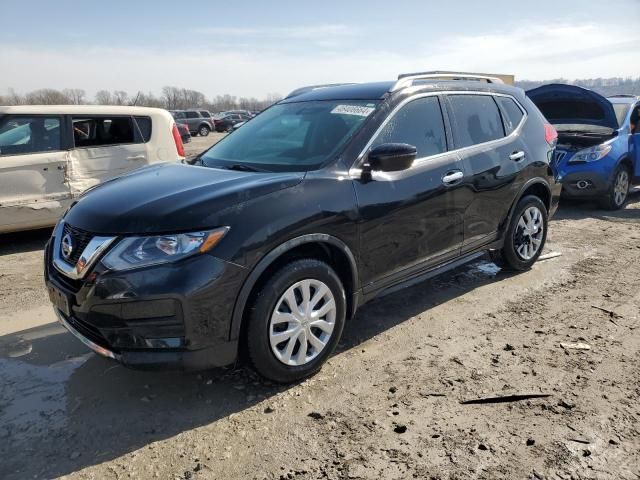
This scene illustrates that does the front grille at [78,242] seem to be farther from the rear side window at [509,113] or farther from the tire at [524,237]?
the rear side window at [509,113]

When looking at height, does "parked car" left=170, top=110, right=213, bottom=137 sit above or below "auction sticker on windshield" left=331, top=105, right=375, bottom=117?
below

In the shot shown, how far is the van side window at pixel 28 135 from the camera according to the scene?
614 centimetres

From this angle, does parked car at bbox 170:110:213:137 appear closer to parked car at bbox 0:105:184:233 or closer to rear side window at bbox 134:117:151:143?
rear side window at bbox 134:117:151:143

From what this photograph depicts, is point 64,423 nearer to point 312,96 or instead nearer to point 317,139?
point 317,139

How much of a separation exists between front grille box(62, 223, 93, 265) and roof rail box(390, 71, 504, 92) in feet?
7.64

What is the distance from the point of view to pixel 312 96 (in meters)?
4.33

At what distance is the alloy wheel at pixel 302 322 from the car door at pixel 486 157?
63.3 inches

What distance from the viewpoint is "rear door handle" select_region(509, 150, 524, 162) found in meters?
4.69

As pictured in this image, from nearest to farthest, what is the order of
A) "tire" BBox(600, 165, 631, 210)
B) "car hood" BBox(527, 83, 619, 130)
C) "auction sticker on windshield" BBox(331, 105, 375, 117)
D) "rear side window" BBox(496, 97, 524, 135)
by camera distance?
"auction sticker on windshield" BBox(331, 105, 375, 117) → "rear side window" BBox(496, 97, 524, 135) → "tire" BBox(600, 165, 631, 210) → "car hood" BBox(527, 83, 619, 130)

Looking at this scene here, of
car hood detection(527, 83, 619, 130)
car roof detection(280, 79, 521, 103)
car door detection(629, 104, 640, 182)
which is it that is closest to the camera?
car roof detection(280, 79, 521, 103)

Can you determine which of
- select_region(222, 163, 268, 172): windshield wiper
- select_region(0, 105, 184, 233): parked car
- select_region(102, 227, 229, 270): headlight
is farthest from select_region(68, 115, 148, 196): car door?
select_region(102, 227, 229, 270): headlight

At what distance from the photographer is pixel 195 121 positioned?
Result: 38094 millimetres

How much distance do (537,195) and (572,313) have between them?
1.42 metres

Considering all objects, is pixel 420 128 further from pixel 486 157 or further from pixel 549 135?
pixel 549 135
